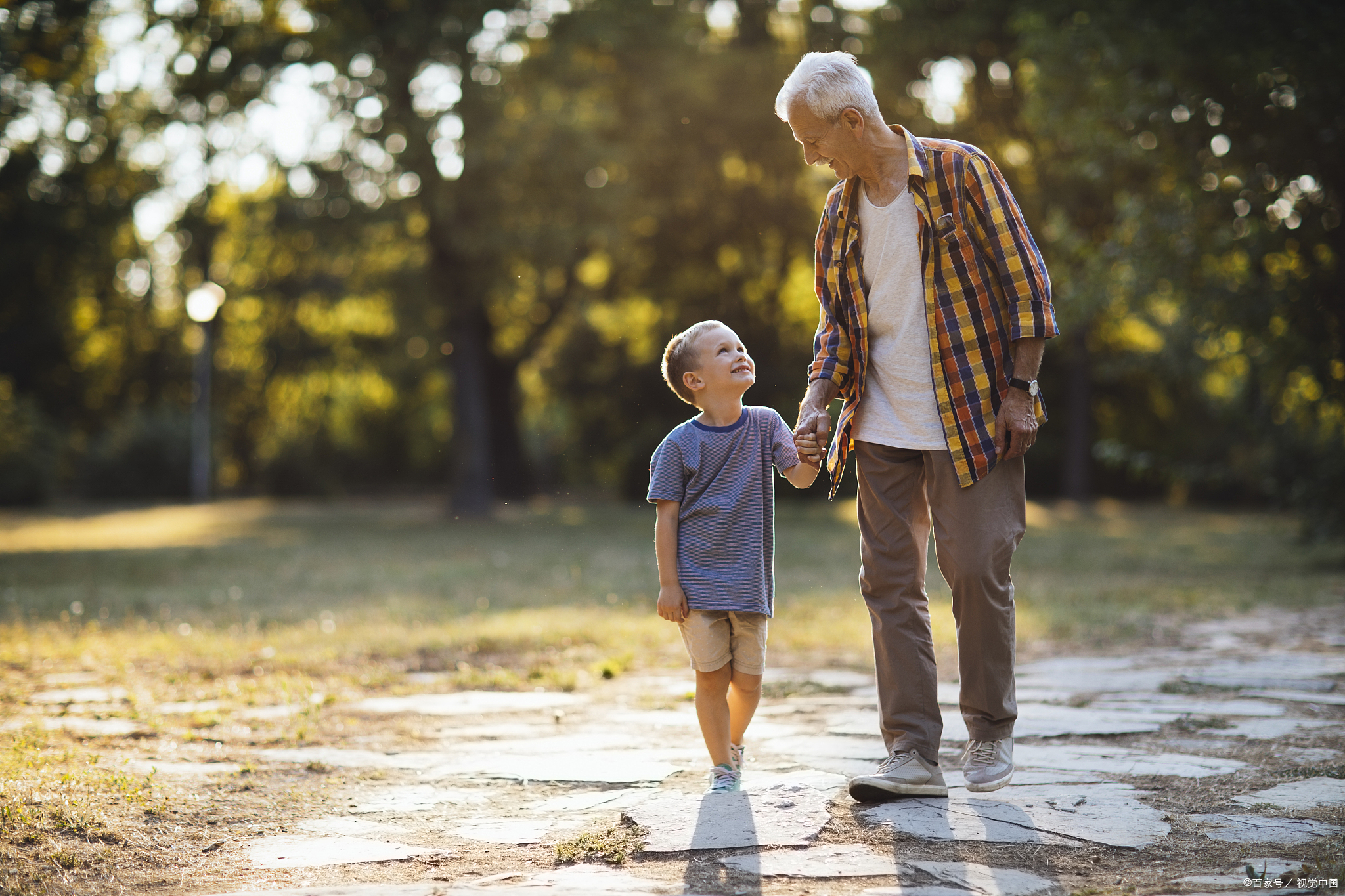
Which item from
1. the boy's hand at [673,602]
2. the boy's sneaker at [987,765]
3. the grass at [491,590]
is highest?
the boy's hand at [673,602]

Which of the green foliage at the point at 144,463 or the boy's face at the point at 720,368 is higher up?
the boy's face at the point at 720,368

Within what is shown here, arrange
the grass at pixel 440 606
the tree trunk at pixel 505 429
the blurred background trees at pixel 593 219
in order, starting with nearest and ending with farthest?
1. the grass at pixel 440 606
2. the blurred background trees at pixel 593 219
3. the tree trunk at pixel 505 429

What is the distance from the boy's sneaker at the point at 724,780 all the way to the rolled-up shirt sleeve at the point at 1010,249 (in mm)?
1438

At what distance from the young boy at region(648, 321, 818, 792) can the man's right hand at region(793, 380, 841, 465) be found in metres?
0.05

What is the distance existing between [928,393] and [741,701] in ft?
3.43

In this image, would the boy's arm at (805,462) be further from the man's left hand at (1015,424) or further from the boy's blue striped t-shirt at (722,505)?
the man's left hand at (1015,424)

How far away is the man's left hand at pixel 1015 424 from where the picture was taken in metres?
3.22

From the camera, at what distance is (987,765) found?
129 inches

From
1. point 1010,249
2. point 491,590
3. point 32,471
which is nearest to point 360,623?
point 491,590

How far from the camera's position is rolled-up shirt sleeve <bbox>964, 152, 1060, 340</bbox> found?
3.21m

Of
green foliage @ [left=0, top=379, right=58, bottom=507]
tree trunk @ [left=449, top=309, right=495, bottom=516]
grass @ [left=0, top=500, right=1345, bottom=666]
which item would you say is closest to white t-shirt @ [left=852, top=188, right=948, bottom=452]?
grass @ [left=0, top=500, right=1345, bottom=666]

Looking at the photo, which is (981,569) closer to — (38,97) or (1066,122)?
(1066,122)

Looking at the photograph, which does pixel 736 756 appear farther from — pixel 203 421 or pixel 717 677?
pixel 203 421

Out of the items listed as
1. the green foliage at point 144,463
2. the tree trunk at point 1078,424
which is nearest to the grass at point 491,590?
the tree trunk at point 1078,424
